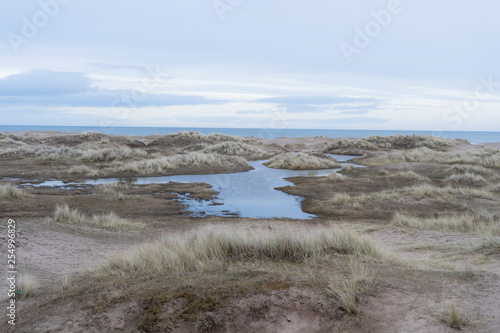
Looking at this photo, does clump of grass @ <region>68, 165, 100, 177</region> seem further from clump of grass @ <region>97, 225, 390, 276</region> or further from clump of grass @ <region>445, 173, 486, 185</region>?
clump of grass @ <region>445, 173, 486, 185</region>

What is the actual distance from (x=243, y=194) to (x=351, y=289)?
17.5m

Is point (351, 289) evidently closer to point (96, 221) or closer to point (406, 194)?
point (96, 221)

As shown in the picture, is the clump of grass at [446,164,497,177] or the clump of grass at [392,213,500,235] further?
the clump of grass at [446,164,497,177]

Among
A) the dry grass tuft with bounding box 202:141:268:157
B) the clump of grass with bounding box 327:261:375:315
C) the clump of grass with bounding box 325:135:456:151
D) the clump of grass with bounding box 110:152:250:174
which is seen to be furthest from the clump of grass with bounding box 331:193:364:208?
the clump of grass with bounding box 325:135:456:151

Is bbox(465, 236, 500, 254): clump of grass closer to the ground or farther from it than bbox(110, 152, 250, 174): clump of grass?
farther from it

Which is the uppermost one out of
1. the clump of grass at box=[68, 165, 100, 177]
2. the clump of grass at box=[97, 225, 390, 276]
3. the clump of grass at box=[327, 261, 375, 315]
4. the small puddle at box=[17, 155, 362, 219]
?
the clump of grass at box=[327, 261, 375, 315]

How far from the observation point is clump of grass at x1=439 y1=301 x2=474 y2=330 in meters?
4.41

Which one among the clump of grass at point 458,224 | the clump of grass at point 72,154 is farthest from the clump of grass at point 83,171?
the clump of grass at point 458,224

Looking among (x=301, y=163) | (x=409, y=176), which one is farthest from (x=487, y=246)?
(x=301, y=163)

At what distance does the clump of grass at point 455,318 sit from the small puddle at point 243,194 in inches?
487

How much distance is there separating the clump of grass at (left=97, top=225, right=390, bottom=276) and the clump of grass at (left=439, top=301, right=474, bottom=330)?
2.63 m

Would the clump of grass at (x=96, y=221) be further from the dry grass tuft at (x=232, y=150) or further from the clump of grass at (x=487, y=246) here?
the dry grass tuft at (x=232, y=150)

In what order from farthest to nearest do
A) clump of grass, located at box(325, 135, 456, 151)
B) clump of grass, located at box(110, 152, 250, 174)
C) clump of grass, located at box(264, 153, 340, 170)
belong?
1. clump of grass, located at box(325, 135, 456, 151)
2. clump of grass, located at box(264, 153, 340, 170)
3. clump of grass, located at box(110, 152, 250, 174)

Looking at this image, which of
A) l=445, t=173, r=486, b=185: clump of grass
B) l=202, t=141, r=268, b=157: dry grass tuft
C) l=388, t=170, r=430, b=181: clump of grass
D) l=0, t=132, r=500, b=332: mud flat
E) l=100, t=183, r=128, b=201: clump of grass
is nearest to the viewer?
l=0, t=132, r=500, b=332: mud flat
